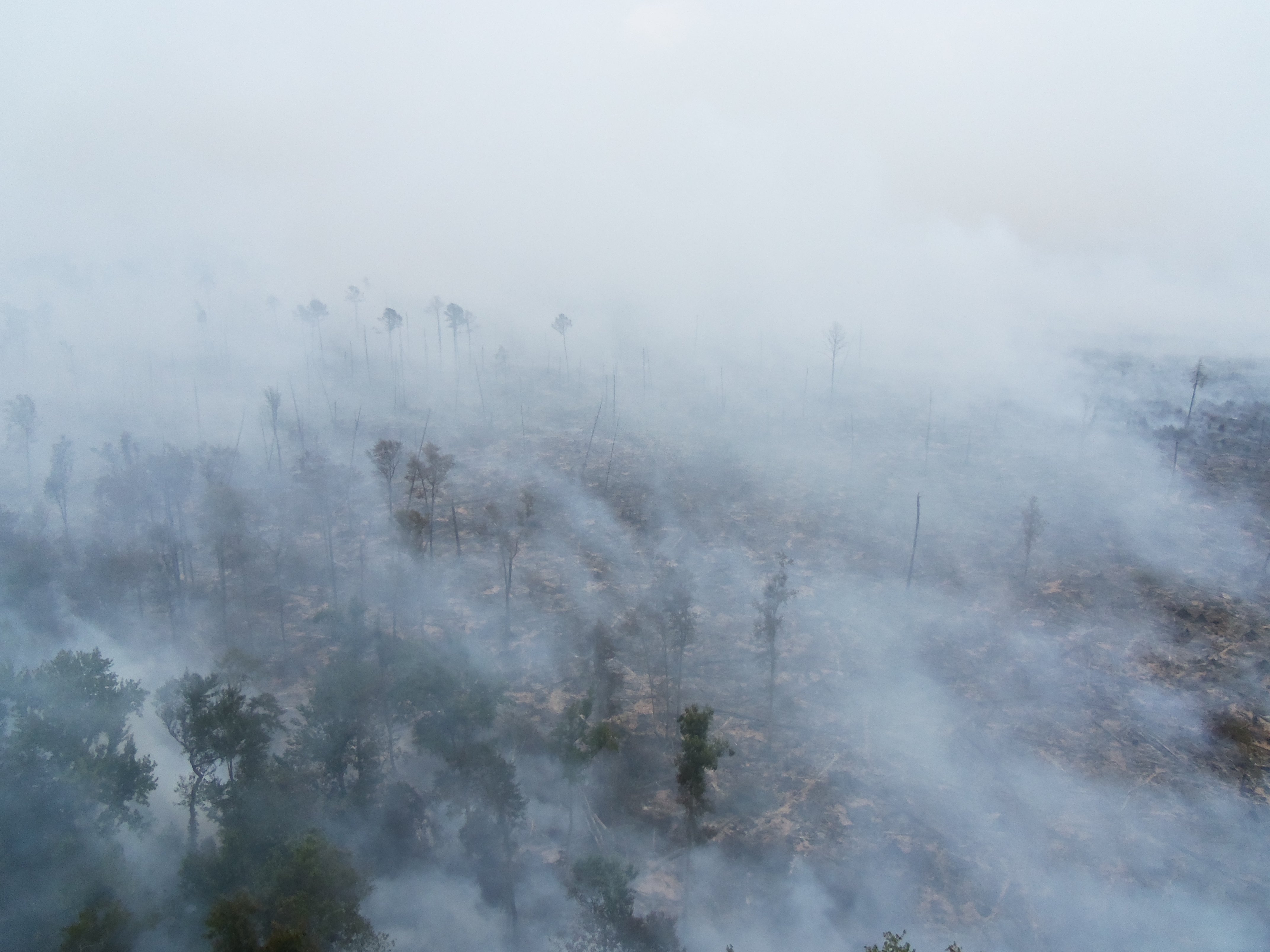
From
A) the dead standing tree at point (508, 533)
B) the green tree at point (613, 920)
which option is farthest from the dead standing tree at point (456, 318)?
the green tree at point (613, 920)

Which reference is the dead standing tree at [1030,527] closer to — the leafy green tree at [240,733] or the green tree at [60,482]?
the leafy green tree at [240,733]

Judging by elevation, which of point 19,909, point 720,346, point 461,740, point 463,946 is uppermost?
point 720,346

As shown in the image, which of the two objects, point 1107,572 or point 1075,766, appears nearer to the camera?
point 1075,766

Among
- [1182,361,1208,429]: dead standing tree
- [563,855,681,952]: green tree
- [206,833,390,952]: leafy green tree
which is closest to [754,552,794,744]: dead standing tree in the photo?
[563,855,681,952]: green tree

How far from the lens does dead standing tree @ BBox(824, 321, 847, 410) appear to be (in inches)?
3652

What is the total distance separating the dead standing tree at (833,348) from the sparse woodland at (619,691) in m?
23.1

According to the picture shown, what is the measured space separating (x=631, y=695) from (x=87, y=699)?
2381 cm

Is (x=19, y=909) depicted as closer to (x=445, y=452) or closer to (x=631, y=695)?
(x=631, y=695)

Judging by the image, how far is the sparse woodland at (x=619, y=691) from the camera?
77.6ft

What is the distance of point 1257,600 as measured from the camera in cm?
4206

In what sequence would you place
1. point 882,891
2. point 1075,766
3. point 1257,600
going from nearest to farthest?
point 882,891, point 1075,766, point 1257,600

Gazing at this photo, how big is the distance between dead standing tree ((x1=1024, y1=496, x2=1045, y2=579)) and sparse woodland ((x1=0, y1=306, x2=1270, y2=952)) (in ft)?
2.53

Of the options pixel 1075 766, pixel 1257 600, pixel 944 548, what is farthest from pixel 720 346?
pixel 1075 766

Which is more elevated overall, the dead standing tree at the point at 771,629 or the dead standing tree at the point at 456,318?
the dead standing tree at the point at 456,318
